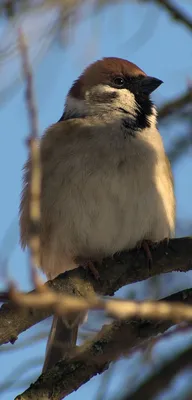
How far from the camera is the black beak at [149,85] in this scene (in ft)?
15.5

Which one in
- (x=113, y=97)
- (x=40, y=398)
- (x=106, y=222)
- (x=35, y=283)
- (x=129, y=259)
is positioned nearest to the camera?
(x=35, y=283)

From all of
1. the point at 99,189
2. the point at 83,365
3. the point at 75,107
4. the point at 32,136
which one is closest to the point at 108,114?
the point at 75,107

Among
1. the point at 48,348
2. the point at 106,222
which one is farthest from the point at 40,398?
the point at 106,222

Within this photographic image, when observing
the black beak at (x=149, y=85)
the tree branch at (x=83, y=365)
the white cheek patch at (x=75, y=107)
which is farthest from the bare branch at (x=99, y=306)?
the black beak at (x=149, y=85)

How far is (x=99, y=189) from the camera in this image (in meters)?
4.02

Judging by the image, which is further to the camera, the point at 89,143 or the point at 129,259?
the point at 89,143

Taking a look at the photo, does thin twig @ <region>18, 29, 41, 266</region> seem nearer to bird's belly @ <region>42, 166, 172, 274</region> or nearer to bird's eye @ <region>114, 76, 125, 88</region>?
bird's belly @ <region>42, 166, 172, 274</region>

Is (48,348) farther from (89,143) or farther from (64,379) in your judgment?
(89,143)

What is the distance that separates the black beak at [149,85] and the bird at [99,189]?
141 millimetres

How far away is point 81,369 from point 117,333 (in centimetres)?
23

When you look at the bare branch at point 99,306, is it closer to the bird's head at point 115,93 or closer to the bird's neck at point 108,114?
the bird's neck at point 108,114

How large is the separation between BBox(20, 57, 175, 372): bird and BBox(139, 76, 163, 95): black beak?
14 cm

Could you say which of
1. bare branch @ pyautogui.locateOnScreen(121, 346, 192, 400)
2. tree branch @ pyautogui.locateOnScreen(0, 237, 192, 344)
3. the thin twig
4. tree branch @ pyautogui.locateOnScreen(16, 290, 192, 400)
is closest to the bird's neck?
tree branch @ pyautogui.locateOnScreen(0, 237, 192, 344)

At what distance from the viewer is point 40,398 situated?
3.05 meters
